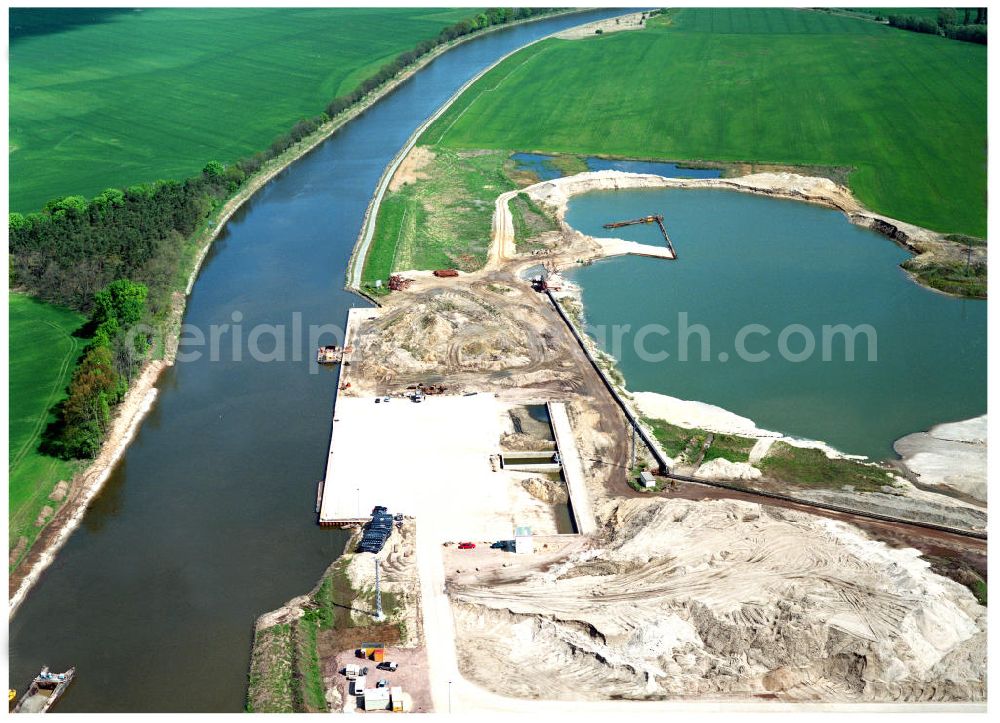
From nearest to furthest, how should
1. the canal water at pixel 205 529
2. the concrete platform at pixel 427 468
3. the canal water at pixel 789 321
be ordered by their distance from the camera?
the canal water at pixel 205 529, the concrete platform at pixel 427 468, the canal water at pixel 789 321

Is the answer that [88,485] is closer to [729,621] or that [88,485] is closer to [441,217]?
[729,621]

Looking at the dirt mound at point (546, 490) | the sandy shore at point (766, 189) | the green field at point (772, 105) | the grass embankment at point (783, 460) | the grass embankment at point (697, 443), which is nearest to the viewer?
the dirt mound at point (546, 490)

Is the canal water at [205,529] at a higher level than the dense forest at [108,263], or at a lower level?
lower

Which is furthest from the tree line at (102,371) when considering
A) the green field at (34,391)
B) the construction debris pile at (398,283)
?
the construction debris pile at (398,283)

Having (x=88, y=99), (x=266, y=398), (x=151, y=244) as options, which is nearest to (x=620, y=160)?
(x=151, y=244)

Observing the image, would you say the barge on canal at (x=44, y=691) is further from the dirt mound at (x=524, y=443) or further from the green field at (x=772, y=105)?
the green field at (x=772, y=105)

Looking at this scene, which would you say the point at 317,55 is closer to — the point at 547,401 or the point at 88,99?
the point at 88,99

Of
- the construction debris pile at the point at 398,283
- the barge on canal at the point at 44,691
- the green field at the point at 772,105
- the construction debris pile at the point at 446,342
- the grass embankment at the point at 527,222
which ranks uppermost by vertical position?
the green field at the point at 772,105
